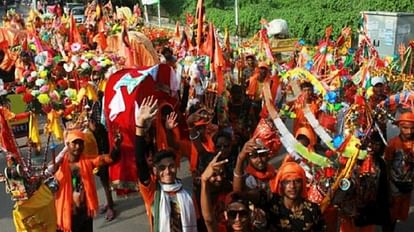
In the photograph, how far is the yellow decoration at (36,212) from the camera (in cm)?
402

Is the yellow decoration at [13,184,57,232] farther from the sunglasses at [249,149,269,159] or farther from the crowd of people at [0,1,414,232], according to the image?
the sunglasses at [249,149,269,159]

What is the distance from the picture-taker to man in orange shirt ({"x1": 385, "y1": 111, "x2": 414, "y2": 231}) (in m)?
4.76

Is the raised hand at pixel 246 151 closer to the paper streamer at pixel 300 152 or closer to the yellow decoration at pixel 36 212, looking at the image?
the paper streamer at pixel 300 152

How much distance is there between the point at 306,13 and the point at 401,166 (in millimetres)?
17075

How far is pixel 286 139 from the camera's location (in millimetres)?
4133

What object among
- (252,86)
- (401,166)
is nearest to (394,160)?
(401,166)

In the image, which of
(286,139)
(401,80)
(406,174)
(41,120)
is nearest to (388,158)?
(406,174)

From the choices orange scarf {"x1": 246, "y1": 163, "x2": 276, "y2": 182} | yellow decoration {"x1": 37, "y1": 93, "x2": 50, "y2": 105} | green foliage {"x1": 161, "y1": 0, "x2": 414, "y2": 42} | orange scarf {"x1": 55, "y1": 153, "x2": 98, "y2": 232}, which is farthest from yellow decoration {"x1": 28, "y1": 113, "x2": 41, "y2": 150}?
green foliage {"x1": 161, "y1": 0, "x2": 414, "y2": 42}

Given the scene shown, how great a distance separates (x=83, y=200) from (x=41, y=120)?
5627 mm

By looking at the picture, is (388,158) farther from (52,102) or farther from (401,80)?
(52,102)

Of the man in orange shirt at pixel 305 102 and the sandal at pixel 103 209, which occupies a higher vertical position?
the man in orange shirt at pixel 305 102

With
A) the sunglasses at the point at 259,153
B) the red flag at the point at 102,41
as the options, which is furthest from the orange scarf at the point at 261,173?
the red flag at the point at 102,41

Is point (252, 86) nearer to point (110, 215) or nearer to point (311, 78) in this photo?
point (311, 78)

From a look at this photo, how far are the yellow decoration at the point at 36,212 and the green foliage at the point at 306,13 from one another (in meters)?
12.2
